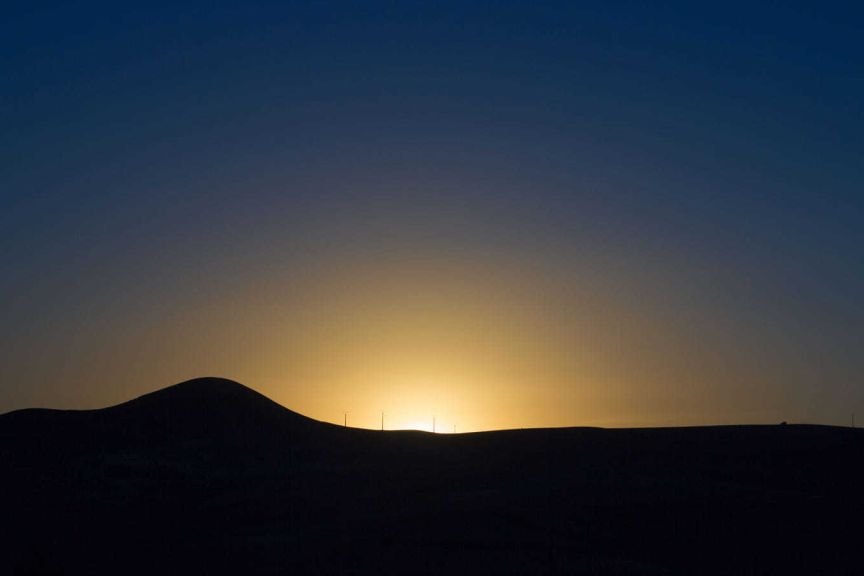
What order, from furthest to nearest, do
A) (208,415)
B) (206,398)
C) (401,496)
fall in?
(206,398) → (208,415) → (401,496)

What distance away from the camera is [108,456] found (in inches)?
1654

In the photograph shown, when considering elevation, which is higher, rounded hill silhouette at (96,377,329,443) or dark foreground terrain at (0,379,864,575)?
rounded hill silhouette at (96,377,329,443)

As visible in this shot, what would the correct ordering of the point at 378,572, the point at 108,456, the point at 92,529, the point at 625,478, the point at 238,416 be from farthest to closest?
the point at 238,416 → the point at 108,456 → the point at 625,478 → the point at 92,529 → the point at 378,572

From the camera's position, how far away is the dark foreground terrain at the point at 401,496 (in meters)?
25.7

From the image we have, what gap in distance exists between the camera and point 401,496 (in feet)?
110

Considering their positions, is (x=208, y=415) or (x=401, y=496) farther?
(x=208, y=415)

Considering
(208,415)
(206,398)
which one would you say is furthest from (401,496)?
(206,398)

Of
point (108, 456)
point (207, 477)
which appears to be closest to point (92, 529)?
point (207, 477)

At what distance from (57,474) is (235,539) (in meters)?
12.7

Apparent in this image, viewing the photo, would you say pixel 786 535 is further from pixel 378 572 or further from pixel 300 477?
pixel 300 477

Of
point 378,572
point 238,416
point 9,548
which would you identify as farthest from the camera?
point 238,416

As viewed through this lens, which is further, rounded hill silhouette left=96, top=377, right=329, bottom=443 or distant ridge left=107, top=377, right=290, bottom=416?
distant ridge left=107, top=377, right=290, bottom=416

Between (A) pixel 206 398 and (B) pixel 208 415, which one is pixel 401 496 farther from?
(A) pixel 206 398

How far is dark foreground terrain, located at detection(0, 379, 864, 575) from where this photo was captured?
25.7 meters
